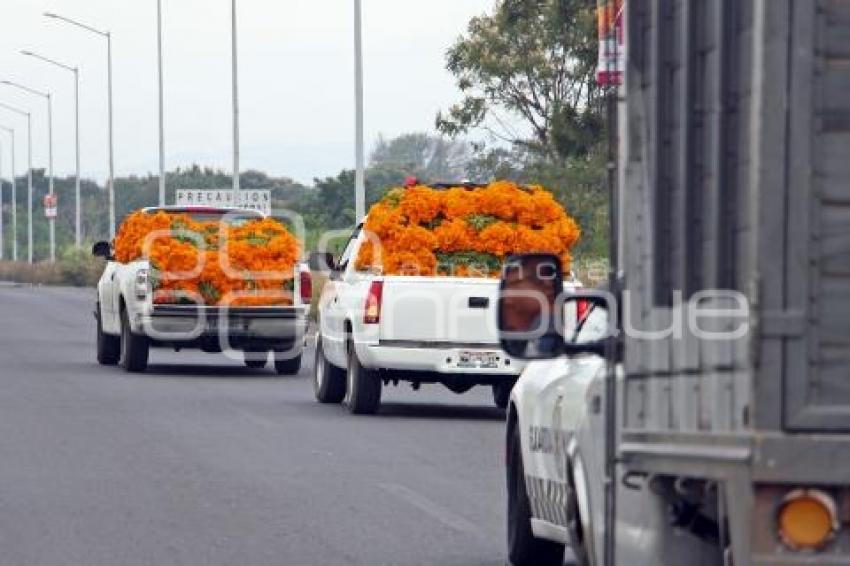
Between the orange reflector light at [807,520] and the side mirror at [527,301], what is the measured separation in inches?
54.9

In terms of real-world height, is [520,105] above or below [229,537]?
above

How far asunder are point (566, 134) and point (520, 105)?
8068 mm

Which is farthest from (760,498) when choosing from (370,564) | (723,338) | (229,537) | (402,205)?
(402,205)

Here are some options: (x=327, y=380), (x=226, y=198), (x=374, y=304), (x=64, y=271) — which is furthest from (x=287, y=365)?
(x=64, y=271)

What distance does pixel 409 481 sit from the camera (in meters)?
16.4

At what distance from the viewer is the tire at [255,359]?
99.3ft

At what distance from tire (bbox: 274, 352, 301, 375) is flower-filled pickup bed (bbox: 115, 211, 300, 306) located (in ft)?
4.32

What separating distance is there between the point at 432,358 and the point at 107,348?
968 cm

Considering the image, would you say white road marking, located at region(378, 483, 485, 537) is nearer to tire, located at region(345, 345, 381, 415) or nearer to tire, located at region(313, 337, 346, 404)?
tire, located at region(345, 345, 381, 415)

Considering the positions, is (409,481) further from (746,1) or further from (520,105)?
(520,105)

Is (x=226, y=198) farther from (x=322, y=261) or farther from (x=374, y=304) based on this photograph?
(x=374, y=304)

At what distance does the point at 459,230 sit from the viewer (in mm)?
22859

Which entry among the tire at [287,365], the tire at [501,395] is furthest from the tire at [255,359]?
the tire at [501,395]

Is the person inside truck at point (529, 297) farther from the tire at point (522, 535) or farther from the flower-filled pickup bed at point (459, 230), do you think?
the flower-filled pickup bed at point (459, 230)
